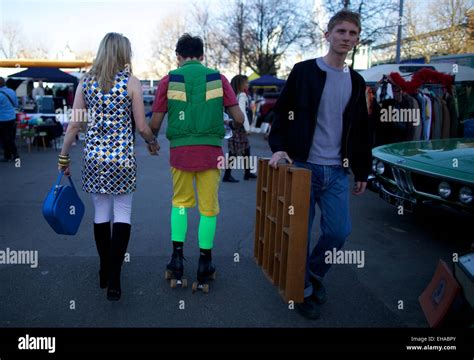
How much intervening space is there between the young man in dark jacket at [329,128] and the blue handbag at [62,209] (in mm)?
1627

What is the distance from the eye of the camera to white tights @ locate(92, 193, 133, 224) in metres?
3.41

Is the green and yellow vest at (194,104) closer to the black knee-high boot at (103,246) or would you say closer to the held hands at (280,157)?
the held hands at (280,157)

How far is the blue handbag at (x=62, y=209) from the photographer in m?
3.40

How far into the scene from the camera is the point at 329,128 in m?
3.20

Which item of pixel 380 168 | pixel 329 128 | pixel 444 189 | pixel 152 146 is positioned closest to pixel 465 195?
pixel 444 189

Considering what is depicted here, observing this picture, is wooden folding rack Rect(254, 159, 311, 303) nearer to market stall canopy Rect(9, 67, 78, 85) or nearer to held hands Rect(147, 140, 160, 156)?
held hands Rect(147, 140, 160, 156)

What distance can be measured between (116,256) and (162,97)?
1281mm

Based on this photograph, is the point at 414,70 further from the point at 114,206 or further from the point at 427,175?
the point at 114,206

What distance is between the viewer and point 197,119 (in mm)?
3482

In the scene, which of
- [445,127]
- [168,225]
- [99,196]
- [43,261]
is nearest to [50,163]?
[168,225]

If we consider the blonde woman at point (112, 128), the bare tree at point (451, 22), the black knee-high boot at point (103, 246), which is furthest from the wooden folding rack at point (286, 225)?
the bare tree at point (451, 22)

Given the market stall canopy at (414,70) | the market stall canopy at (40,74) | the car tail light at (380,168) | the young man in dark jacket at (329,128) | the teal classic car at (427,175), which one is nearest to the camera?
the young man in dark jacket at (329,128)
